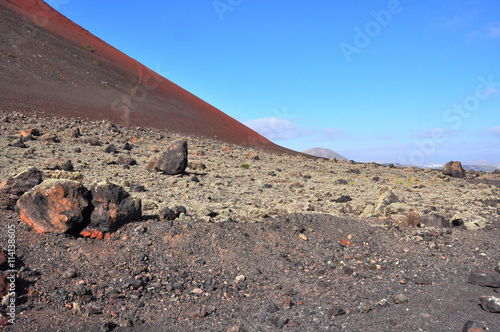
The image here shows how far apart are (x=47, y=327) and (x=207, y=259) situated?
7.31 feet

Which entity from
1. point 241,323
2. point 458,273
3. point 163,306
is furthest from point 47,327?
point 458,273

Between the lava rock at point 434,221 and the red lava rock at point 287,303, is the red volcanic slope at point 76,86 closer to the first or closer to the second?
the red lava rock at point 287,303

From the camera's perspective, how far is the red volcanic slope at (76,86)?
77.2ft

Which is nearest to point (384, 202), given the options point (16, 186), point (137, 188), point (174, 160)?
point (137, 188)

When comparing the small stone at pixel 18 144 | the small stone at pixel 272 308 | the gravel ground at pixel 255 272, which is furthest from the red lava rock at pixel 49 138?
the small stone at pixel 272 308

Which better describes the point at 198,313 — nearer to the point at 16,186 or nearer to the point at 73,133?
the point at 16,186

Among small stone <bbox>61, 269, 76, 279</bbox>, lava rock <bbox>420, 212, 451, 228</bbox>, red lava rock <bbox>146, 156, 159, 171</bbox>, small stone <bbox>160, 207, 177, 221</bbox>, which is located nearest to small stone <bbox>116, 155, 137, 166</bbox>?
red lava rock <bbox>146, 156, 159, 171</bbox>

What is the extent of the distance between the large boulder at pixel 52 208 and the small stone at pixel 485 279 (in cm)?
574

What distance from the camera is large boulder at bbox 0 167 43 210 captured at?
6016mm

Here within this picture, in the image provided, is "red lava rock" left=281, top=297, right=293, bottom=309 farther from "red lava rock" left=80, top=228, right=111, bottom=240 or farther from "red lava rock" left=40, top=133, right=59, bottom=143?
"red lava rock" left=40, top=133, right=59, bottom=143

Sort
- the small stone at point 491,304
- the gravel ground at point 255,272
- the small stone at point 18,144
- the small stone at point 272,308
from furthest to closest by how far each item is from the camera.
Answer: the small stone at point 18,144 < the small stone at point 272,308 < the gravel ground at point 255,272 < the small stone at point 491,304

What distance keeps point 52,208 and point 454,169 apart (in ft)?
66.4

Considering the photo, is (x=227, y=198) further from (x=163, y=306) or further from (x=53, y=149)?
(x=53, y=149)

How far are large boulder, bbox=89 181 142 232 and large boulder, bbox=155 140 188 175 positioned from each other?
207 inches
